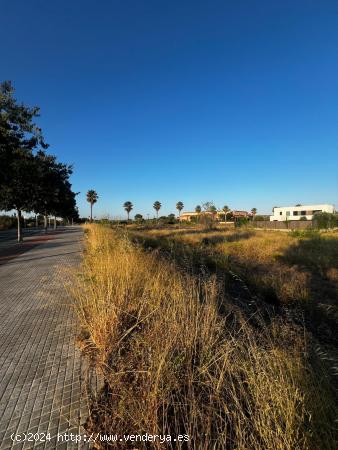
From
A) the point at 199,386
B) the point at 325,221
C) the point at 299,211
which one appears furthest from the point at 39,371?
the point at 299,211

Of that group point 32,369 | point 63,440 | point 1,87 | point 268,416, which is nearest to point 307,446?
point 268,416

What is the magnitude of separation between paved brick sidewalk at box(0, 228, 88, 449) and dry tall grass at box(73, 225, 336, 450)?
0.83 ft

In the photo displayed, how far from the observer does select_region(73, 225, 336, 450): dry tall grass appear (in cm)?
172

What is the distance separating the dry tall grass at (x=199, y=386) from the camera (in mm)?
1723

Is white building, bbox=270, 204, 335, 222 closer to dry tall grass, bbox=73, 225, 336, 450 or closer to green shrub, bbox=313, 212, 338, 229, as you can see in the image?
green shrub, bbox=313, 212, 338, 229

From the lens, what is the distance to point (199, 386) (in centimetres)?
228

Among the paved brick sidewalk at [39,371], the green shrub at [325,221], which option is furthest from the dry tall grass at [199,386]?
the green shrub at [325,221]

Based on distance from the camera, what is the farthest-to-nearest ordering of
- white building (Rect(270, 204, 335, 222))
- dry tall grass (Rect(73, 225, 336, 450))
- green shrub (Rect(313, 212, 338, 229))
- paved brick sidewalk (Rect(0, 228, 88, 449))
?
white building (Rect(270, 204, 335, 222)) < green shrub (Rect(313, 212, 338, 229)) < paved brick sidewalk (Rect(0, 228, 88, 449)) < dry tall grass (Rect(73, 225, 336, 450))

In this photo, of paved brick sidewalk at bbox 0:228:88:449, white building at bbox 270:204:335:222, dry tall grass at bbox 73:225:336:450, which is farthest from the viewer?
white building at bbox 270:204:335:222

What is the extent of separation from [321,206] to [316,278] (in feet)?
292

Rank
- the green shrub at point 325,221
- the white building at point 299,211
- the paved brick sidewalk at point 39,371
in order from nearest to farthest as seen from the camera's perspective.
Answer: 1. the paved brick sidewalk at point 39,371
2. the green shrub at point 325,221
3. the white building at point 299,211

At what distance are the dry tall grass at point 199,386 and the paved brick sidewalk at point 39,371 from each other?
0.83 feet

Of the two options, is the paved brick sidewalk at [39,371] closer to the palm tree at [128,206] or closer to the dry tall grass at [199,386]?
the dry tall grass at [199,386]

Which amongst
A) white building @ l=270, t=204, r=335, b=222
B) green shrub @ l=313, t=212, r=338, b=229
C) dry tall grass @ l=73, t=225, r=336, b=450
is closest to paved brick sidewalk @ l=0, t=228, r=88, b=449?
dry tall grass @ l=73, t=225, r=336, b=450
